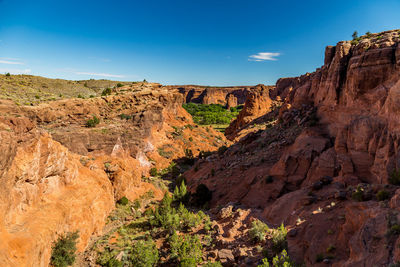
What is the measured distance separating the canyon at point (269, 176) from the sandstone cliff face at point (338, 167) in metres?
0.07

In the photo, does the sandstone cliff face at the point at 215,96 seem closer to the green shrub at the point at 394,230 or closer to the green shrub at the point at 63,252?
the green shrub at the point at 63,252

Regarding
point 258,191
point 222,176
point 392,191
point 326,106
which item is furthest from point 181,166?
point 392,191

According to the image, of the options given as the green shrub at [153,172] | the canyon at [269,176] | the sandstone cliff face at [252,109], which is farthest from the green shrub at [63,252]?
the sandstone cliff face at [252,109]

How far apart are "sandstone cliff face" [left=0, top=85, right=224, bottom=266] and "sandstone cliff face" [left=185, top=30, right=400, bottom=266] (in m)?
11.1

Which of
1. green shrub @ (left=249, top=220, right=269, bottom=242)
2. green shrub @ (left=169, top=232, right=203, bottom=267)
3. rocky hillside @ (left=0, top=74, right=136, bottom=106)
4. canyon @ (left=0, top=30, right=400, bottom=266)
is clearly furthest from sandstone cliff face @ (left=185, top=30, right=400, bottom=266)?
rocky hillside @ (left=0, top=74, right=136, bottom=106)

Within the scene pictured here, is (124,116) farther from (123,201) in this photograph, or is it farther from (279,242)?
(279,242)

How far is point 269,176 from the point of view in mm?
20828

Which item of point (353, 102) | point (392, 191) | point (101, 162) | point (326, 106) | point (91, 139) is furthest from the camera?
point (91, 139)

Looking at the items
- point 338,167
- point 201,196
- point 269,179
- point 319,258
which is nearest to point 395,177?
point 338,167

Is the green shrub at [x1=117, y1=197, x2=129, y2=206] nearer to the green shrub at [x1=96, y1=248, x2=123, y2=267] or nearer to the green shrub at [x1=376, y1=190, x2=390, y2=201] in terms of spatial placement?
the green shrub at [x1=96, y1=248, x2=123, y2=267]

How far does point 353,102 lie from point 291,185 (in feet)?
28.8

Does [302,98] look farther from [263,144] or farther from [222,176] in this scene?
[222,176]

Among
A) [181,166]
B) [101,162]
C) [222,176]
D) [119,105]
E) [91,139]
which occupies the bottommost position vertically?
[181,166]

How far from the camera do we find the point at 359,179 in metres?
14.8
